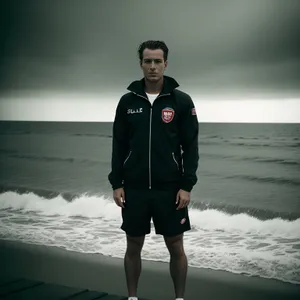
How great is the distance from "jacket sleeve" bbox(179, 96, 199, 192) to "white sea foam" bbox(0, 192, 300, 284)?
157 centimetres

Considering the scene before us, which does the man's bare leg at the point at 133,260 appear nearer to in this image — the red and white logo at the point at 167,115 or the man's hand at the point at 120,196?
the man's hand at the point at 120,196

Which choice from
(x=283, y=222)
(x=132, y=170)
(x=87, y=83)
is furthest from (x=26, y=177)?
(x=132, y=170)

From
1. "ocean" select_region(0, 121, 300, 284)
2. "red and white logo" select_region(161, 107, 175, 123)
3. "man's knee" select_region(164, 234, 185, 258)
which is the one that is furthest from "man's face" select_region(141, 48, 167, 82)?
"ocean" select_region(0, 121, 300, 284)

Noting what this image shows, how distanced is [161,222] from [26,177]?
7.59 metres

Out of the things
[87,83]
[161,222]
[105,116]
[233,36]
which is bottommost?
[161,222]

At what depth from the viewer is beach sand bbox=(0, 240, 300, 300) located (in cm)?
282

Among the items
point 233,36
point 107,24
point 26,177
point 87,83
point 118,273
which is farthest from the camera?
point 26,177

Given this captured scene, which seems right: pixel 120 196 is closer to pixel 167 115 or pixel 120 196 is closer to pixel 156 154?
pixel 156 154

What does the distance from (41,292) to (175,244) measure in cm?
75

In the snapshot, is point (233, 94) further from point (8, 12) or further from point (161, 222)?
point (161, 222)

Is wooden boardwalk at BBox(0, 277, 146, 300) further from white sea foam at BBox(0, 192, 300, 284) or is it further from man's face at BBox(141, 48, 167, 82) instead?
white sea foam at BBox(0, 192, 300, 284)

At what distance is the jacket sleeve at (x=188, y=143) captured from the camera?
1.94 metres

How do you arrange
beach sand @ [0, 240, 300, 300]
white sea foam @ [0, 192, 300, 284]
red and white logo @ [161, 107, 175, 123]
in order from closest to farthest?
red and white logo @ [161, 107, 175, 123]
beach sand @ [0, 240, 300, 300]
white sea foam @ [0, 192, 300, 284]

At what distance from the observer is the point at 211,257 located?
3.59 metres
